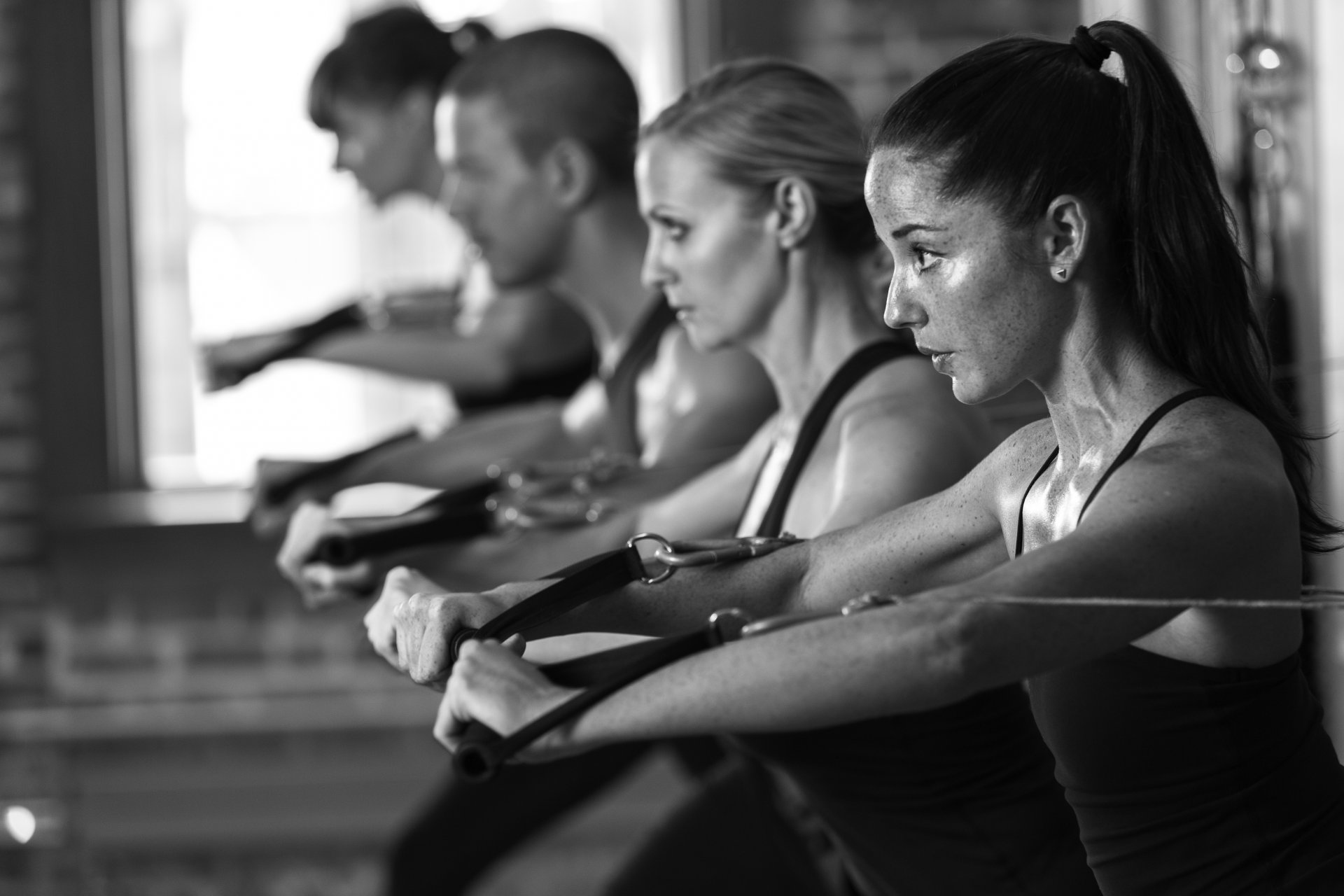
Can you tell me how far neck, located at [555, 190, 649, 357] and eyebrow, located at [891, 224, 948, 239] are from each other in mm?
1210

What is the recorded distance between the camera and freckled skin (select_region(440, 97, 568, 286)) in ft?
6.89

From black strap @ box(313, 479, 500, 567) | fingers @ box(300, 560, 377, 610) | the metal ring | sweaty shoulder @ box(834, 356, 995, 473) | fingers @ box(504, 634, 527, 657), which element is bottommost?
fingers @ box(300, 560, 377, 610)

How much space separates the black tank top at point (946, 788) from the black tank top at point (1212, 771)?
0.29m

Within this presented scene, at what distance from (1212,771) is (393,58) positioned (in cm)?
216

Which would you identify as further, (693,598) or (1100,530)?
(693,598)

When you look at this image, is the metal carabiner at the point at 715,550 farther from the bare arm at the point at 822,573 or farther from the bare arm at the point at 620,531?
the bare arm at the point at 620,531

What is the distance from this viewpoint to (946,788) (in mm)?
1205

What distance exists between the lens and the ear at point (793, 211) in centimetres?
132

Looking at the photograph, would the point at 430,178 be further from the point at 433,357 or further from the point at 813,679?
the point at 813,679

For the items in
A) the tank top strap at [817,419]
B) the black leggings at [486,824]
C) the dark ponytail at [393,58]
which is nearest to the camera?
the tank top strap at [817,419]

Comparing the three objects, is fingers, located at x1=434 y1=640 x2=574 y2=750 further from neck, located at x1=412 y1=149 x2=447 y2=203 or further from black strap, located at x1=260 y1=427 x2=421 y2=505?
neck, located at x1=412 y1=149 x2=447 y2=203

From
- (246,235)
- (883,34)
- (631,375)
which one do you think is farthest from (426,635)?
(246,235)

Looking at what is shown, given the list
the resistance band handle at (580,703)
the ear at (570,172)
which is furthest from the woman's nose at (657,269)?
the ear at (570,172)

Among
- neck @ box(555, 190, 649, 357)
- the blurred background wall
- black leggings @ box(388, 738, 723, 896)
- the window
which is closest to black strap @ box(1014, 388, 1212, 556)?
neck @ box(555, 190, 649, 357)
